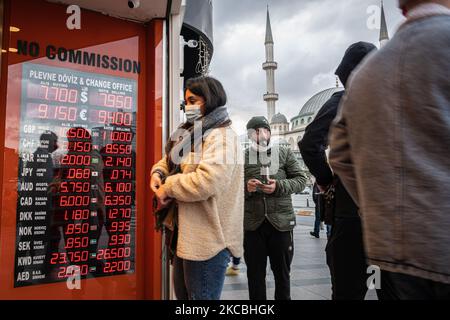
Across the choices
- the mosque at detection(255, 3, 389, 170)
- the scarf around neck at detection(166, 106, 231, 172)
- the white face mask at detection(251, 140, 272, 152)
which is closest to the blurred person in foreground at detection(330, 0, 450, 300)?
the scarf around neck at detection(166, 106, 231, 172)

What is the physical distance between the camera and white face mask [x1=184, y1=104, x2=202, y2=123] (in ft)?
7.46

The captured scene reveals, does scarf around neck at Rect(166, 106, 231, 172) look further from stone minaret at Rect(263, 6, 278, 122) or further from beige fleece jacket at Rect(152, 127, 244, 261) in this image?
stone minaret at Rect(263, 6, 278, 122)

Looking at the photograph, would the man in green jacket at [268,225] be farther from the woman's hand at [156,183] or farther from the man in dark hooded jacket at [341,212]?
the woman's hand at [156,183]

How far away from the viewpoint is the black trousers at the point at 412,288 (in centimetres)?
92

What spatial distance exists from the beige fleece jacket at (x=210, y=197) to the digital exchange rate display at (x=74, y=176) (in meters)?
1.64

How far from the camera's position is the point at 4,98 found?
10.3ft

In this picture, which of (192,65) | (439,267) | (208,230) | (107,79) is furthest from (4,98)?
(192,65)

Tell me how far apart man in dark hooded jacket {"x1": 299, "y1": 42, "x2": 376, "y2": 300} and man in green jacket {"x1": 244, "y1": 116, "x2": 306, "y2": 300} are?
78cm

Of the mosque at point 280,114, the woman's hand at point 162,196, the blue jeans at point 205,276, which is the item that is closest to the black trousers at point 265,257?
the blue jeans at point 205,276

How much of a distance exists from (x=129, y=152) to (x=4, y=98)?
3.86ft

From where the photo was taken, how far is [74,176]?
3352 mm

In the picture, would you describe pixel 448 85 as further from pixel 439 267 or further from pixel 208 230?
pixel 208 230
